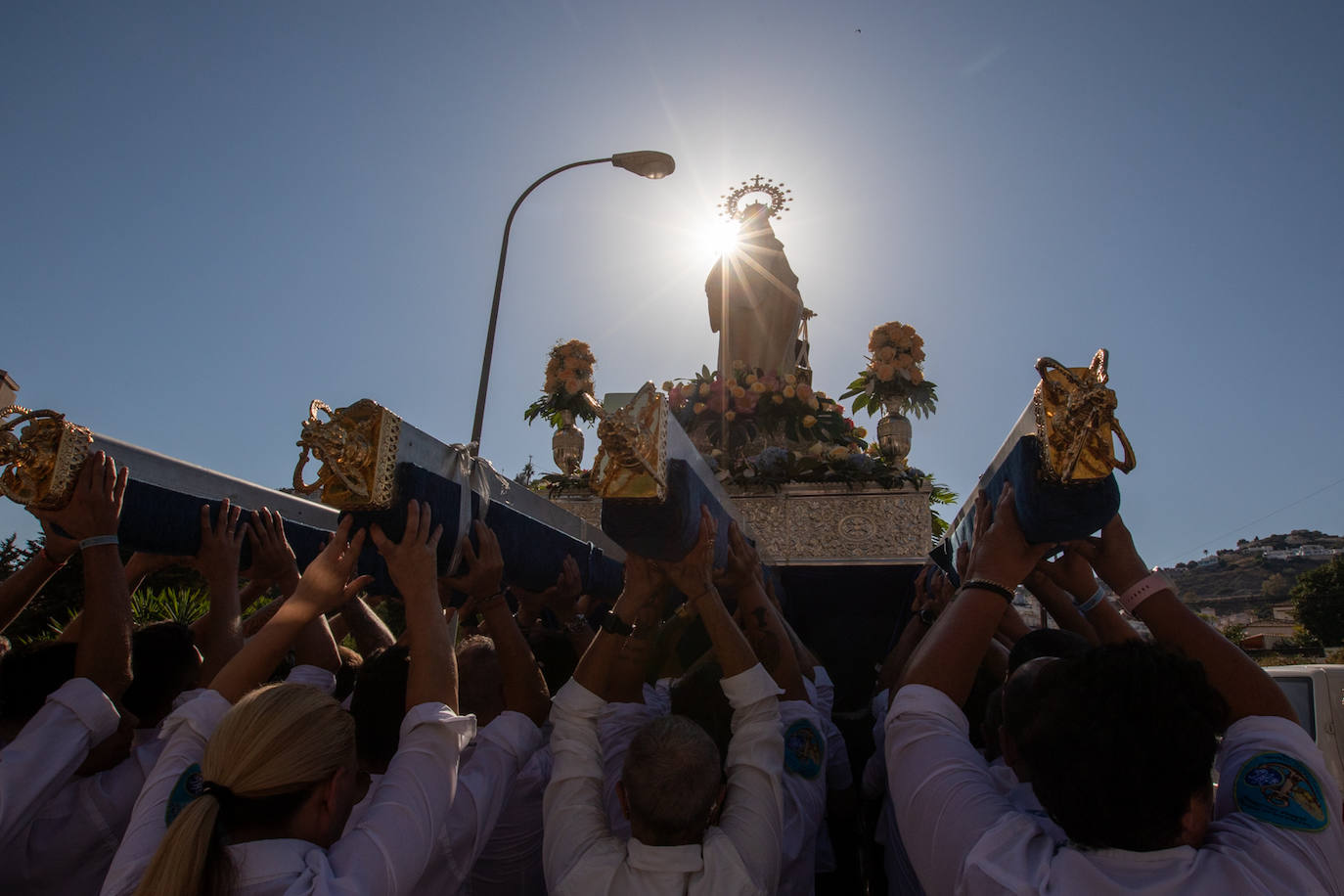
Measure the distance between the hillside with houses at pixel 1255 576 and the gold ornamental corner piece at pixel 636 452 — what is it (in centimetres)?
5381

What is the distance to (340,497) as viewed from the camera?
6.04 feet

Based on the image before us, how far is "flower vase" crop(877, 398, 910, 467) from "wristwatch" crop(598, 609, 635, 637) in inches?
187

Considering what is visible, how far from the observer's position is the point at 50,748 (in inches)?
71.7

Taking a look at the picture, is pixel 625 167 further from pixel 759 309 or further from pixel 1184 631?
pixel 1184 631

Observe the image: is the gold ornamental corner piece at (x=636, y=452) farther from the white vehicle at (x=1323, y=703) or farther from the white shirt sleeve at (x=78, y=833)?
the white vehicle at (x=1323, y=703)

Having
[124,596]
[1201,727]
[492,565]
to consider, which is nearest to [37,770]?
[124,596]

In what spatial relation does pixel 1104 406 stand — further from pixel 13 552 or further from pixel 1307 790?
pixel 13 552

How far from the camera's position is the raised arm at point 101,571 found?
6.11ft

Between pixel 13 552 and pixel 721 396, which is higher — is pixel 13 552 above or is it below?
below

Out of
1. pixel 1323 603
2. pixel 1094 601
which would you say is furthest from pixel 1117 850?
pixel 1323 603

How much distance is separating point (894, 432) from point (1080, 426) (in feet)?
17.3

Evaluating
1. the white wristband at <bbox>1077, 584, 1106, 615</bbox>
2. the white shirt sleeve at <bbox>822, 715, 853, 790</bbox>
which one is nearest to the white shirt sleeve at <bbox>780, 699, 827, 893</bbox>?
the white shirt sleeve at <bbox>822, 715, 853, 790</bbox>

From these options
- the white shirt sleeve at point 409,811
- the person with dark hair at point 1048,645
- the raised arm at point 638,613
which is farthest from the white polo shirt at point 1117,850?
the white shirt sleeve at point 409,811

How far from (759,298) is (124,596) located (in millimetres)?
8759
